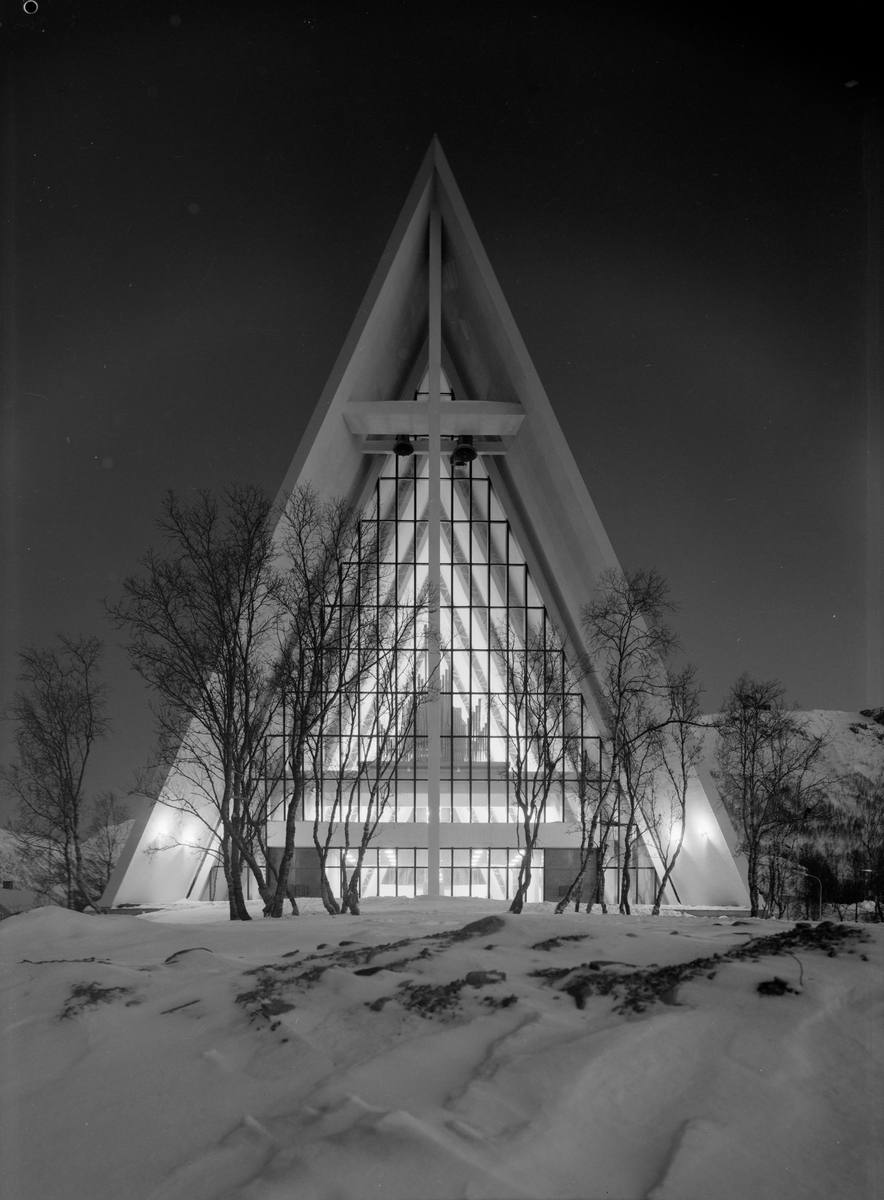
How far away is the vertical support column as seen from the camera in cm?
2453

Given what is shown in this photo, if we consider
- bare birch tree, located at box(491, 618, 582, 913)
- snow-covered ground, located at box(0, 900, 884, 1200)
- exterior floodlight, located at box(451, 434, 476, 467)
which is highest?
exterior floodlight, located at box(451, 434, 476, 467)

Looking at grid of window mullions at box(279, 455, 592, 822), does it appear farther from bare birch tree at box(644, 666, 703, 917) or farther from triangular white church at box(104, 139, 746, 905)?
bare birch tree at box(644, 666, 703, 917)

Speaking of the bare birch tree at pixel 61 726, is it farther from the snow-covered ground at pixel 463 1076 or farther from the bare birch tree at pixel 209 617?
the snow-covered ground at pixel 463 1076

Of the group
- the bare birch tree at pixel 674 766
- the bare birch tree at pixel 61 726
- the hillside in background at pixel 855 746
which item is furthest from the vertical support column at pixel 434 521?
the hillside in background at pixel 855 746

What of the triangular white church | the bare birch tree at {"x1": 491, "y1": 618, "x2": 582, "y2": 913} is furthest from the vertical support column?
the bare birch tree at {"x1": 491, "y1": 618, "x2": 582, "y2": 913}

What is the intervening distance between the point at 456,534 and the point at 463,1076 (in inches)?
1242

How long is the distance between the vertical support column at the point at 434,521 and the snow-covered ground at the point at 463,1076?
17.5 metres

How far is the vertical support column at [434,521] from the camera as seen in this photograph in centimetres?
2453

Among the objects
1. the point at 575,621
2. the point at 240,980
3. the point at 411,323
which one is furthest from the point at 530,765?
the point at 240,980

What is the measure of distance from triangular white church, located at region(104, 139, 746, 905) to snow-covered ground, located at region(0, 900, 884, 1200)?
1858cm

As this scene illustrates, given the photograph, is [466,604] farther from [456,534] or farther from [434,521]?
[434,521]

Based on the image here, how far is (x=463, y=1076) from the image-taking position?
11.0 ft

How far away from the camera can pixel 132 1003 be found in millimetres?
4605

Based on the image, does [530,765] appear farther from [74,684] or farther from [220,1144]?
[220,1144]
